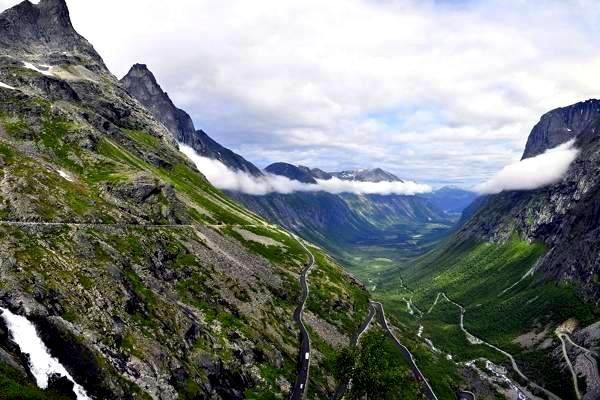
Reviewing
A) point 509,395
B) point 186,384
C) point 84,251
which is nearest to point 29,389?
point 186,384

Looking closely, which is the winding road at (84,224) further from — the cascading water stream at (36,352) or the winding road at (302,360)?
the winding road at (302,360)

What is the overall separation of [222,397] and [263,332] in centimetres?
4019

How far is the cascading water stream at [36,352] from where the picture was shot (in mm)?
68812

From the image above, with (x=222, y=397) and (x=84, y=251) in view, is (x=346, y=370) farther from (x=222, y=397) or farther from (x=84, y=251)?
(x=84, y=251)

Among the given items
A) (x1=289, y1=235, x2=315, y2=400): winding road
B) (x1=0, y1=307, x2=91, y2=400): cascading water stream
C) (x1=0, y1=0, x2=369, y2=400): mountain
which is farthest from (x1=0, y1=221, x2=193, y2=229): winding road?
(x1=289, y1=235, x2=315, y2=400): winding road

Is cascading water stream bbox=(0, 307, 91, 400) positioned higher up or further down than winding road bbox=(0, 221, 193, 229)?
further down

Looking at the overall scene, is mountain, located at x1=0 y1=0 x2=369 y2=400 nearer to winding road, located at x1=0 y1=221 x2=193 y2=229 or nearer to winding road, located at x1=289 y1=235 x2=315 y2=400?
winding road, located at x1=0 y1=221 x2=193 y2=229

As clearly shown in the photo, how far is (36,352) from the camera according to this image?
236 feet

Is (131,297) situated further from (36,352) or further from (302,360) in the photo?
(302,360)

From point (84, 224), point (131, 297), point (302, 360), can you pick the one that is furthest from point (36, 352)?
point (302, 360)

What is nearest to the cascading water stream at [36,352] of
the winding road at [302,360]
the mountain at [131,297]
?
the mountain at [131,297]

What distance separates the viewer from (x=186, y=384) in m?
93.2

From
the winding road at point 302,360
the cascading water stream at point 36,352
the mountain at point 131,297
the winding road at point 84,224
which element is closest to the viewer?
the cascading water stream at point 36,352

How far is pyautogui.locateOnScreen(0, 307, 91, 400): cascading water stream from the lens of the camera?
226ft
